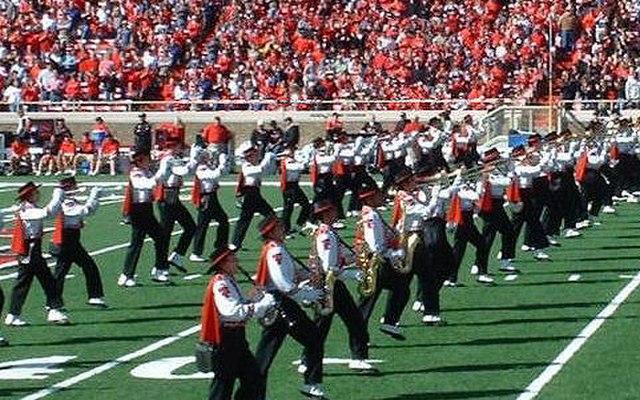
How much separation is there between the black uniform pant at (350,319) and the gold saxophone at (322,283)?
138 mm

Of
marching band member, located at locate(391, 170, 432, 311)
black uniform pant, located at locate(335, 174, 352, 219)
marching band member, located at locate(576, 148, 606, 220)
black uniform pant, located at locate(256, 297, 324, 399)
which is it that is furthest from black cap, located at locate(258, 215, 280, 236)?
marching band member, located at locate(576, 148, 606, 220)

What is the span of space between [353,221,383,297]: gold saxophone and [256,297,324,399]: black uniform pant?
2058 millimetres

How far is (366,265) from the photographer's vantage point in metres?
16.7

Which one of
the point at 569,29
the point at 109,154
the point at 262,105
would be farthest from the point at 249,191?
the point at 569,29

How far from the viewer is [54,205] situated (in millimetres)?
19797

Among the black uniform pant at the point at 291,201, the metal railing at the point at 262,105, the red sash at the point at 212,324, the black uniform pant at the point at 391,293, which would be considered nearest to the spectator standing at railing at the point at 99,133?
the metal railing at the point at 262,105

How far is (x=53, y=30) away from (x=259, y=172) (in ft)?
88.9

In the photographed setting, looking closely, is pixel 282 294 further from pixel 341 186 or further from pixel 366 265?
pixel 341 186

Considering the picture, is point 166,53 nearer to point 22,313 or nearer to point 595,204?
point 595,204

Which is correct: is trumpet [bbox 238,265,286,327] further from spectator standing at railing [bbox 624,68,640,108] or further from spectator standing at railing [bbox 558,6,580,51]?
spectator standing at railing [bbox 558,6,580,51]

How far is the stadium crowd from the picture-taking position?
47.2 meters

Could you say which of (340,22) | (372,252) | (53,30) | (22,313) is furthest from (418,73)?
(372,252)

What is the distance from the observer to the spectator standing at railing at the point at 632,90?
44281 mm

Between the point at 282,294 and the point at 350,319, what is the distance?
189 centimetres
